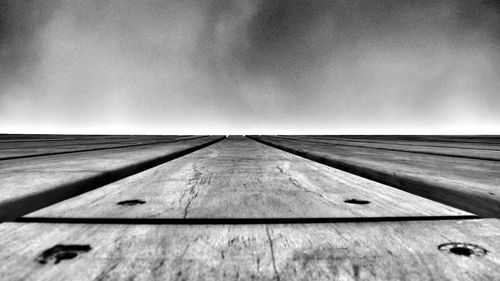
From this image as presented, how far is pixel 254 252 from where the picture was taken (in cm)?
43

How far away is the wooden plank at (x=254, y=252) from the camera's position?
37cm

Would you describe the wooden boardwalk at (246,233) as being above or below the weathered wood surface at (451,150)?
below

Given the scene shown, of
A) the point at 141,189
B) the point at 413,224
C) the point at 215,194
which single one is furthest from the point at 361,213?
the point at 141,189

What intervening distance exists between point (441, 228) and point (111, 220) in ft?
2.25

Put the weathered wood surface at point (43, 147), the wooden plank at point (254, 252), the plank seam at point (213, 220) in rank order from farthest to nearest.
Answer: the weathered wood surface at point (43, 147) < the plank seam at point (213, 220) < the wooden plank at point (254, 252)

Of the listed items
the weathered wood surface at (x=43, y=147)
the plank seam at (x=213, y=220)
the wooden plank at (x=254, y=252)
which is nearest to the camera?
the wooden plank at (x=254, y=252)

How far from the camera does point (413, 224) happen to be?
1.83 ft

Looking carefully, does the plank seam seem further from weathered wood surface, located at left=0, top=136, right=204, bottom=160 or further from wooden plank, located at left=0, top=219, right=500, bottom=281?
weathered wood surface, located at left=0, top=136, right=204, bottom=160

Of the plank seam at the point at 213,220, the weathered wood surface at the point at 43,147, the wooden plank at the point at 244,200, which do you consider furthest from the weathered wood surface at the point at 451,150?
the weathered wood surface at the point at 43,147

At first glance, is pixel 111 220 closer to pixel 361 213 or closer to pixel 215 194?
pixel 215 194

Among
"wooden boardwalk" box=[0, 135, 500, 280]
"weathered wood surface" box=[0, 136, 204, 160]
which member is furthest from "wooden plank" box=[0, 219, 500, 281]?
"weathered wood surface" box=[0, 136, 204, 160]

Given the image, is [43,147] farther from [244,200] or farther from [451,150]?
[451,150]

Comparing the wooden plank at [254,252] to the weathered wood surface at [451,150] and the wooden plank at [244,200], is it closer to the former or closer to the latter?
the wooden plank at [244,200]

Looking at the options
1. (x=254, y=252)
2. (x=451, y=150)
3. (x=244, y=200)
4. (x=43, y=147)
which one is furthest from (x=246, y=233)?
(x=43, y=147)
